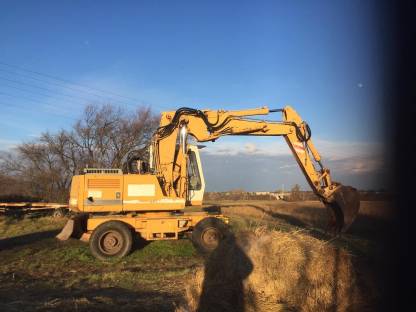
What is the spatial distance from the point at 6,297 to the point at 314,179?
1072cm

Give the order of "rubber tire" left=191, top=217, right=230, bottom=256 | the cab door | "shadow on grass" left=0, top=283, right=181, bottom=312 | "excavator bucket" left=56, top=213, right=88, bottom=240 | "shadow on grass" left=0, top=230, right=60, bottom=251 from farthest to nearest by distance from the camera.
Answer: "shadow on grass" left=0, top=230, right=60, bottom=251, "excavator bucket" left=56, top=213, right=88, bottom=240, the cab door, "rubber tire" left=191, top=217, right=230, bottom=256, "shadow on grass" left=0, top=283, right=181, bottom=312

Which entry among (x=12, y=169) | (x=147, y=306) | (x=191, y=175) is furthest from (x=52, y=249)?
(x=12, y=169)

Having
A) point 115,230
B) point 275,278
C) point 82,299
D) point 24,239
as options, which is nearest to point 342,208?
point 115,230

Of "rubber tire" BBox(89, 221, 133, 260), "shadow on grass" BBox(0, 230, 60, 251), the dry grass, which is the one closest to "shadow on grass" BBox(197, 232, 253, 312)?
the dry grass

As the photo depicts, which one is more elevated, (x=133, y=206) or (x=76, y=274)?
(x=133, y=206)

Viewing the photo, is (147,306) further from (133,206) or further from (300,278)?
(133,206)

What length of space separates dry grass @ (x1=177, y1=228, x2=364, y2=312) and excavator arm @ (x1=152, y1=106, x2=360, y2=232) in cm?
714

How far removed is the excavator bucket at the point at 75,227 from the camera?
47.4 ft

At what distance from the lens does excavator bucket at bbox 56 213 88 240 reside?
14453mm

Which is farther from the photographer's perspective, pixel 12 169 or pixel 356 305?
pixel 12 169

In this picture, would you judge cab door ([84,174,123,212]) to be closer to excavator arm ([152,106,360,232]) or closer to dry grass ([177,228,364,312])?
excavator arm ([152,106,360,232])

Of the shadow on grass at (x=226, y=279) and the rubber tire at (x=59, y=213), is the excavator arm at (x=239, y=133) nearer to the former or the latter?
the shadow on grass at (x=226, y=279)

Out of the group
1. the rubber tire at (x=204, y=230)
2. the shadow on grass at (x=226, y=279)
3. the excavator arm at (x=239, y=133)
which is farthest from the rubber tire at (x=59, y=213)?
the shadow on grass at (x=226, y=279)

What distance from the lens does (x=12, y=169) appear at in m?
41.1
